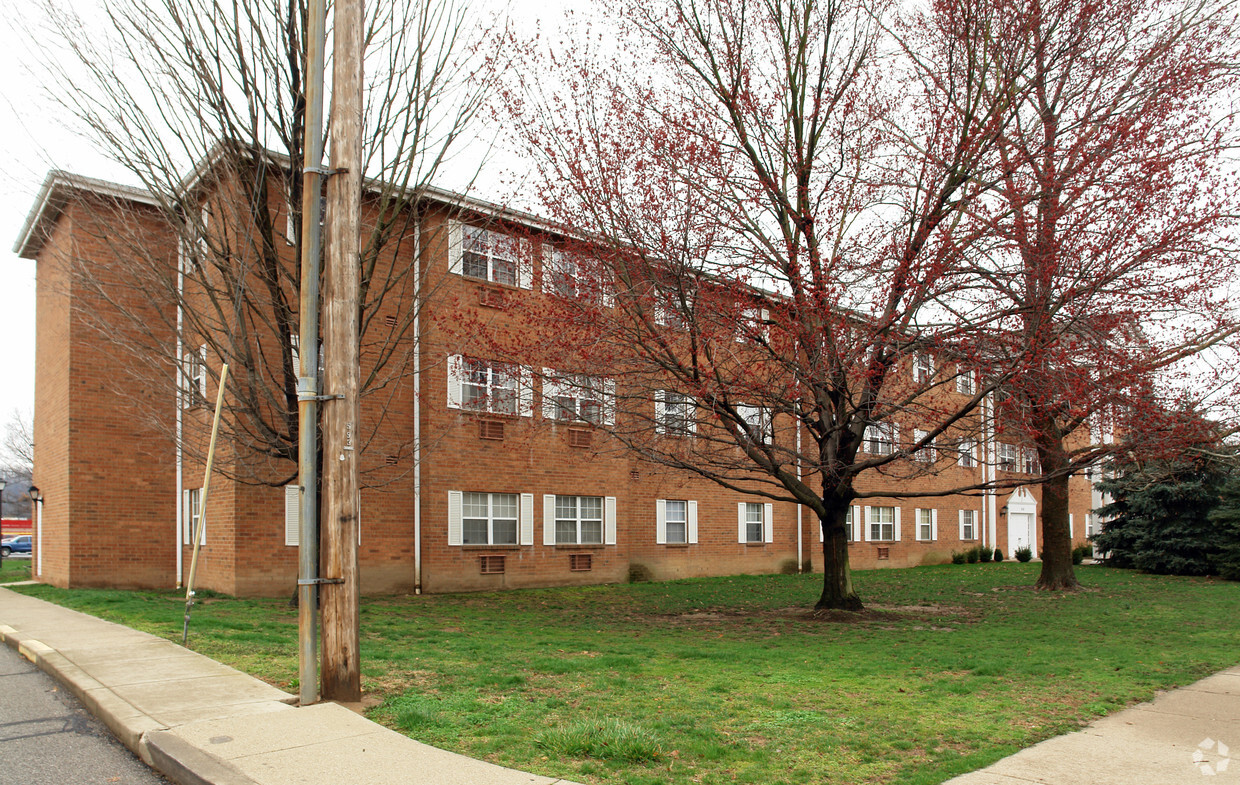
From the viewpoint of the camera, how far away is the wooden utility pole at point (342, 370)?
6.99m

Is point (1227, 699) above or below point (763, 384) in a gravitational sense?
below

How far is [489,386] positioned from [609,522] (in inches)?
346

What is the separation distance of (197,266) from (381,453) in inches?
276

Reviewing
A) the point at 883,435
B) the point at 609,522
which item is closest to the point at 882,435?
the point at 883,435

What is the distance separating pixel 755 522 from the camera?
28125mm

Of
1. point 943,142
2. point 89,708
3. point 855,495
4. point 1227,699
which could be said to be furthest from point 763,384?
point 89,708

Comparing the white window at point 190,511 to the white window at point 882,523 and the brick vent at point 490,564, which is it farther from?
the white window at point 882,523

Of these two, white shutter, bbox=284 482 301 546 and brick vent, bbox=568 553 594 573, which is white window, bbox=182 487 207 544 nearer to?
white shutter, bbox=284 482 301 546

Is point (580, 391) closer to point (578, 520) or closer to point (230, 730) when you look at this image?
point (578, 520)

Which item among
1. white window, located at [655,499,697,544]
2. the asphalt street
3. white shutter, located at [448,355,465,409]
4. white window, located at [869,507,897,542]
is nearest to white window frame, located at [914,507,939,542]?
white window, located at [869,507,897,542]

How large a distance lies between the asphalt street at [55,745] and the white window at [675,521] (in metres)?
18.0

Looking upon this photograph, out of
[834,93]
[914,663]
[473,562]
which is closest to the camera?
[914,663]

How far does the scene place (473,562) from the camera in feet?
67.1

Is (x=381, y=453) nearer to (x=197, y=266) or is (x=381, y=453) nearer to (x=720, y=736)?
(x=197, y=266)
